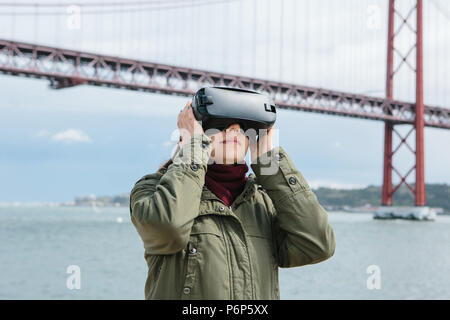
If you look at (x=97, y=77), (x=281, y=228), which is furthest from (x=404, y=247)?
(x=281, y=228)

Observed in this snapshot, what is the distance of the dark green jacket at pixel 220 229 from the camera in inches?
40.9

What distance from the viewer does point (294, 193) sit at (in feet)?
3.70

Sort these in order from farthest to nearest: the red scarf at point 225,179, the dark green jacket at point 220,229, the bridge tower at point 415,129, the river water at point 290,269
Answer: the bridge tower at point 415,129 < the river water at point 290,269 < the red scarf at point 225,179 < the dark green jacket at point 220,229

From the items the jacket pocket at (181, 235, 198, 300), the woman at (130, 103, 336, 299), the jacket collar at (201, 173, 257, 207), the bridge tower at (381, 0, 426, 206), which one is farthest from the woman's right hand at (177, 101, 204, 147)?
the bridge tower at (381, 0, 426, 206)

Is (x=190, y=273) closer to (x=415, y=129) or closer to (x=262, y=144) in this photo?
(x=262, y=144)

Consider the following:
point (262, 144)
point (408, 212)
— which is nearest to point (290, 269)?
point (262, 144)

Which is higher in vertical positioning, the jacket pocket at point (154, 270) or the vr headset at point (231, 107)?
the vr headset at point (231, 107)

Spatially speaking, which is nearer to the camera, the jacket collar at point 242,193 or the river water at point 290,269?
the jacket collar at point 242,193

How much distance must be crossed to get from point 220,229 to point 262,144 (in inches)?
7.6

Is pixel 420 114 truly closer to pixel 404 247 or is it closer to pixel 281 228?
pixel 404 247

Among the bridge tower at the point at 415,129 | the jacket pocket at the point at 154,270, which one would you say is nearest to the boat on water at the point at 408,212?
the bridge tower at the point at 415,129

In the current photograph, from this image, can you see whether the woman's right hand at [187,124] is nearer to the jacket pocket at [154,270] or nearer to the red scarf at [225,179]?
the red scarf at [225,179]

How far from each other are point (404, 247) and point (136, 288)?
1032 centimetres

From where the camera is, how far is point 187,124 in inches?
45.5
